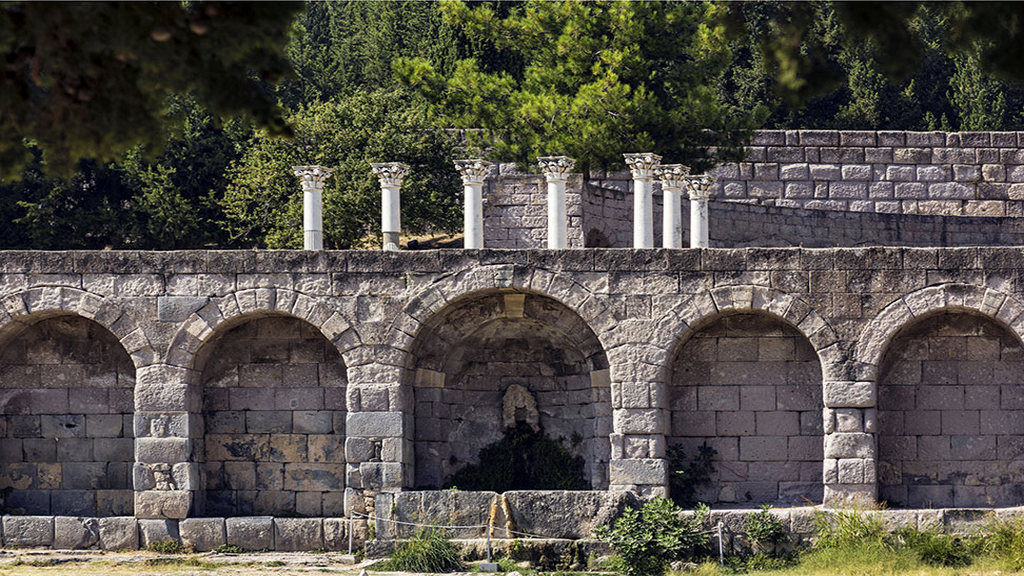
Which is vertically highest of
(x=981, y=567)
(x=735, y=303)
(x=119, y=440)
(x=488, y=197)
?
(x=488, y=197)

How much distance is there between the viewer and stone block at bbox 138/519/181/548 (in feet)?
85.1

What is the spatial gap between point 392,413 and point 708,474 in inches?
197

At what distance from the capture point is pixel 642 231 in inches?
1086

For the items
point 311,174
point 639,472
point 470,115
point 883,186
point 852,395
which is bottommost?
point 639,472

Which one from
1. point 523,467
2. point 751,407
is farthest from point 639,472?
point 523,467

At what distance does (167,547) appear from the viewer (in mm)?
25750

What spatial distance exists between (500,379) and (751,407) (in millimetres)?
4093

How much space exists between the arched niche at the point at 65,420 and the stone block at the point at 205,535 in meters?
1.85

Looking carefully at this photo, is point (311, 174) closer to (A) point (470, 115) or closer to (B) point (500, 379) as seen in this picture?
(B) point (500, 379)

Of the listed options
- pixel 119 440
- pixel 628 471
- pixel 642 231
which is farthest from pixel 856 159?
pixel 119 440

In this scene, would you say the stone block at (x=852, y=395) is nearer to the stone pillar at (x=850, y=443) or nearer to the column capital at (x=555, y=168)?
the stone pillar at (x=850, y=443)

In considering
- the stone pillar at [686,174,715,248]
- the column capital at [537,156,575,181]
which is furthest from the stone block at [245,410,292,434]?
the stone pillar at [686,174,715,248]

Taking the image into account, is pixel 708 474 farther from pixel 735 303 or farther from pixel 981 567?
pixel 981 567

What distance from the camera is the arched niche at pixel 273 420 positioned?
27141 millimetres
